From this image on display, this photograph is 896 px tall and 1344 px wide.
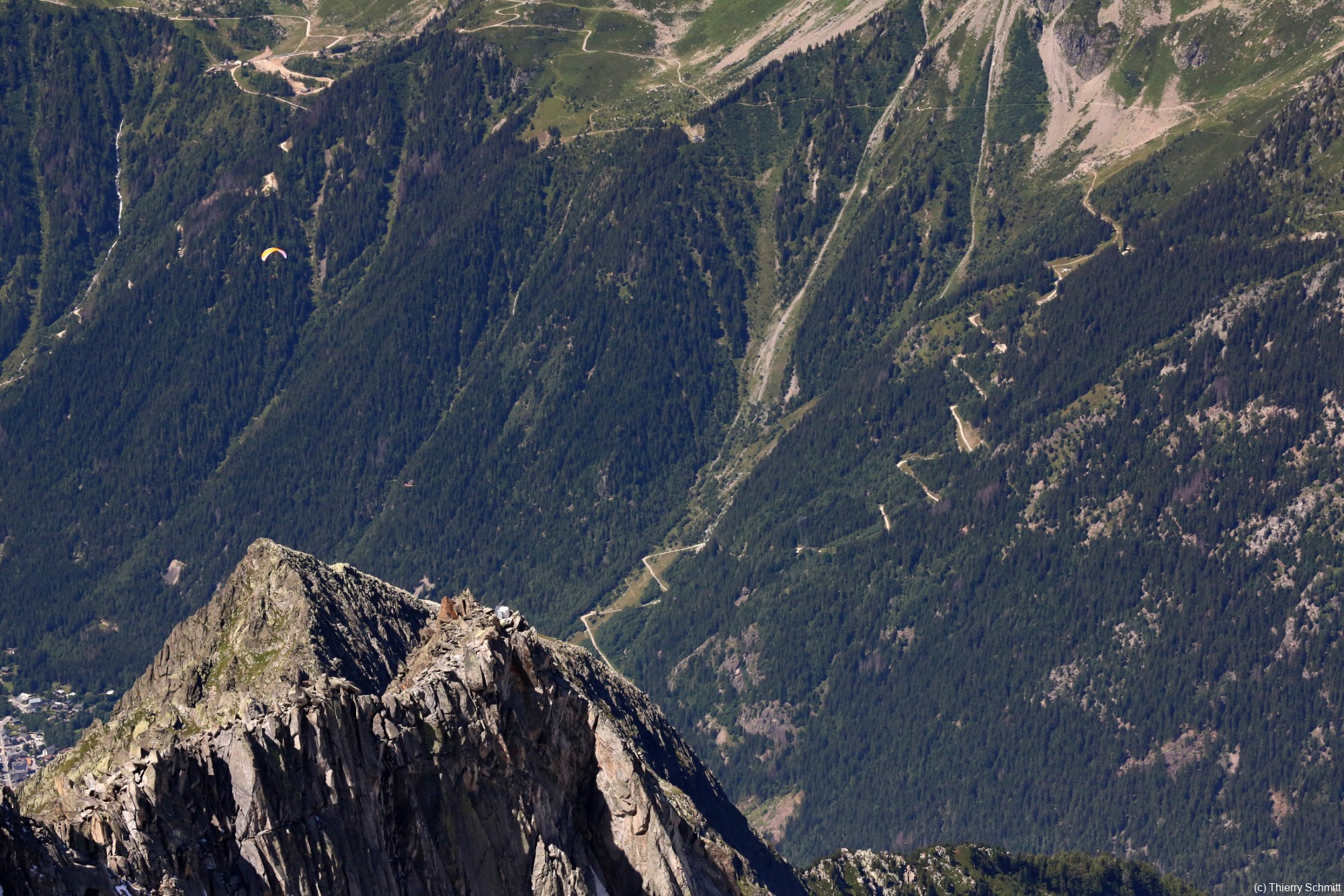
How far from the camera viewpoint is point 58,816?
9900cm

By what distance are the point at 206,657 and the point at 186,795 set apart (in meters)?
93.5

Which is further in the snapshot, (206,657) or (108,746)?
(206,657)

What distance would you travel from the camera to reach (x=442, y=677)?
118 metres

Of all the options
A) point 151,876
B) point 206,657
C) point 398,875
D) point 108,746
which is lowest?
point 206,657

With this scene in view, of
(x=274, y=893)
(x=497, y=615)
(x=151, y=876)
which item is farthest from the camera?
(x=497, y=615)

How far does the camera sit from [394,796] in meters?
113

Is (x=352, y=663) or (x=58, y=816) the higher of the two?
(x=58, y=816)

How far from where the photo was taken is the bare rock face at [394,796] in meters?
101

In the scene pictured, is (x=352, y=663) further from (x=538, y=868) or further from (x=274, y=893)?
(x=274, y=893)

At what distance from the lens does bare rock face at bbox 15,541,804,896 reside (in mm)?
101062

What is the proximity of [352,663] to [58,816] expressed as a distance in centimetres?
9327

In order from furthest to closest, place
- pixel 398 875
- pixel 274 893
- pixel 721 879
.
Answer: pixel 721 879 → pixel 398 875 → pixel 274 893

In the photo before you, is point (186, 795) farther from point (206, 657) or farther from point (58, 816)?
point (206, 657)

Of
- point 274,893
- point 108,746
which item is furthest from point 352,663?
point 274,893
